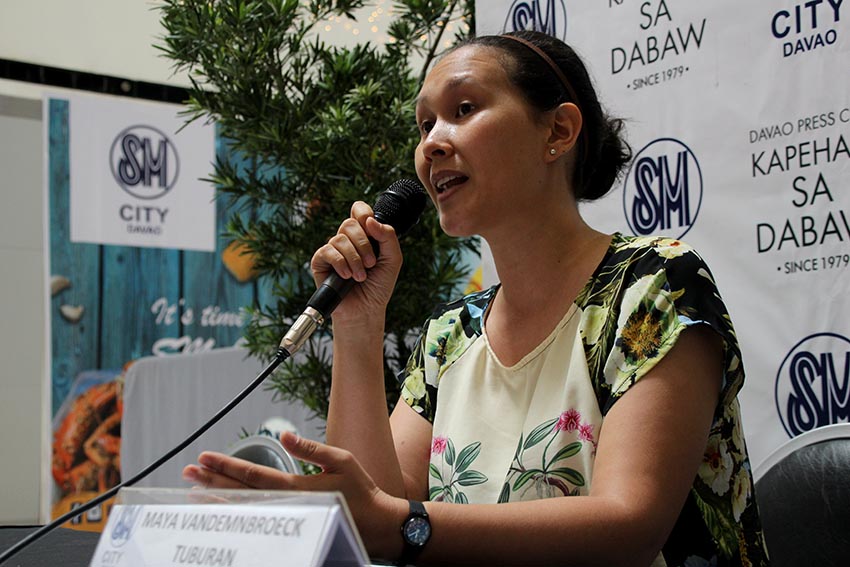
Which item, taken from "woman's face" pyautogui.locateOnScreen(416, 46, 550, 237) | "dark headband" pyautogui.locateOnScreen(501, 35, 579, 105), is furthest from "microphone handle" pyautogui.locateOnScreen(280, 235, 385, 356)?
"dark headband" pyautogui.locateOnScreen(501, 35, 579, 105)

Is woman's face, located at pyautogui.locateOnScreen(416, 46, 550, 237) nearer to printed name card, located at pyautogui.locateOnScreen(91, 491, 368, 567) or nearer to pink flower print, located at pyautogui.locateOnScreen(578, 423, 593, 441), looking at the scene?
pink flower print, located at pyautogui.locateOnScreen(578, 423, 593, 441)

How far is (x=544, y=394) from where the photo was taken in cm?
119

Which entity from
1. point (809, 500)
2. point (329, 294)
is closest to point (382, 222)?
point (329, 294)

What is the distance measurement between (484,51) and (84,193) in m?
3.04

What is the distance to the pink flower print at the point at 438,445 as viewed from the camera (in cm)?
129

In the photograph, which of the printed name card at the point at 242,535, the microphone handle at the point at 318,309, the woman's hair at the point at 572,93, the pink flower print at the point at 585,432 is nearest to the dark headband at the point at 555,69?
the woman's hair at the point at 572,93

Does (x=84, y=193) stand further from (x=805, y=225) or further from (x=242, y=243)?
(x=805, y=225)

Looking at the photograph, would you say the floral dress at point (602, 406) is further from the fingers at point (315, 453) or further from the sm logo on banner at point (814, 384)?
the sm logo on banner at point (814, 384)

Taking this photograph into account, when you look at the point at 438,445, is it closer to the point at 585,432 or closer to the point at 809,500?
the point at 585,432

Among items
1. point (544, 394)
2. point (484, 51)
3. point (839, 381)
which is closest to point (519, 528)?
point (544, 394)

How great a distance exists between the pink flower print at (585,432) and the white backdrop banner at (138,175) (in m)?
3.11

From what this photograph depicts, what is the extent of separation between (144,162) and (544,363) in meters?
3.27

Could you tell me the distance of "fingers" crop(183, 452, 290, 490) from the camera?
2.45ft

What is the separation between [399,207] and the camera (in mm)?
1257
